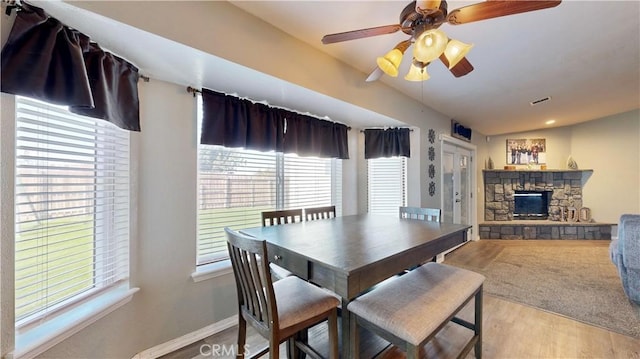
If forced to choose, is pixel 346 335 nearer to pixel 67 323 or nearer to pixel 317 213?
pixel 317 213

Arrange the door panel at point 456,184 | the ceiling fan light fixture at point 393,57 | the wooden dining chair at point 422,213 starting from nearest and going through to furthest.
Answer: the ceiling fan light fixture at point 393,57 < the wooden dining chair at point 422,213 < the door panel at point 456,184

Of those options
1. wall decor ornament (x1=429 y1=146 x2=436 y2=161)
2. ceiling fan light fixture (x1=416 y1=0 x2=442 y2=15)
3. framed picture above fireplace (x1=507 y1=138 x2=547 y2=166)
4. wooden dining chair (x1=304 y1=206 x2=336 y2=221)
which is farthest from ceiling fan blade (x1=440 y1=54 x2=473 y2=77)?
framed picture above fireplace (x1=507 y1=138 x2=547 y2=166)

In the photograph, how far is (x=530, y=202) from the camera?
5668 millimetres

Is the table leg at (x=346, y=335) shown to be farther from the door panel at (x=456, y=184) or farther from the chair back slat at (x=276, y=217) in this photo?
the door panel at (x=456, y=184)

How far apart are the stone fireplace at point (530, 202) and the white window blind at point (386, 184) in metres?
3.09

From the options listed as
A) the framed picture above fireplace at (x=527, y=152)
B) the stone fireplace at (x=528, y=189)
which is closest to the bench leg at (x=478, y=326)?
the stone fireplace at (x=528, y=189)

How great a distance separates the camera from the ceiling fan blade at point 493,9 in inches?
42.5

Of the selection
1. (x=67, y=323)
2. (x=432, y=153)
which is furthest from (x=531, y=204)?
(x=67, y=323)

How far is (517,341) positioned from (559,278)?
194cm

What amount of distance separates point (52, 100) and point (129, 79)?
52 cm

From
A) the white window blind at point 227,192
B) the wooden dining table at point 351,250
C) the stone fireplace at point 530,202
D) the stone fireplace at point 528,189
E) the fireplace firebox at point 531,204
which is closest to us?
the wooden dining table at point 351,250

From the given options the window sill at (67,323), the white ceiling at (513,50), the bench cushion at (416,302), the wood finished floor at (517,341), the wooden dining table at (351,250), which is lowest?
the wood finished floor at (517,341)

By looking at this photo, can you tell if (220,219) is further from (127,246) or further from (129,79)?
(129,79)

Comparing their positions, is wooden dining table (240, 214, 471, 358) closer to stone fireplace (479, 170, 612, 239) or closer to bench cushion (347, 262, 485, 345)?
bench cushion (347, 262, 485, 345)
